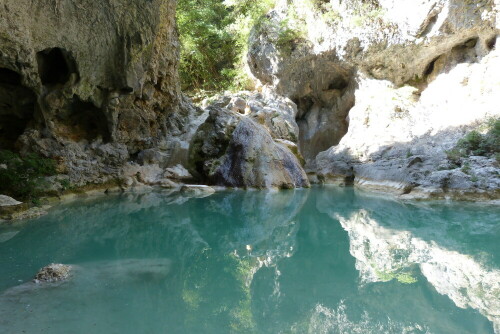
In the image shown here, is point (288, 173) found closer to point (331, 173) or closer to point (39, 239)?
point (331, 173)

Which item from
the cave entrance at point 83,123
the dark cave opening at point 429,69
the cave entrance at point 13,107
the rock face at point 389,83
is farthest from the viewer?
the dark cave opening at point 429,69

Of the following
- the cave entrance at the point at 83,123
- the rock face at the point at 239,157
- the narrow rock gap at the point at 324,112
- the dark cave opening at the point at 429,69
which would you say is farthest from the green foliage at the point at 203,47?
the dark cave opening at the point at 429,69

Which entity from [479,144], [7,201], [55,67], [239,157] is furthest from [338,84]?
[7,201]

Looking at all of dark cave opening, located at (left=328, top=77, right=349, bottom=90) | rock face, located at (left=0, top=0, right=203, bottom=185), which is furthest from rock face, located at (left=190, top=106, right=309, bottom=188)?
dark cave opening, located at (left=328, top=77, right=349, bottom=90)

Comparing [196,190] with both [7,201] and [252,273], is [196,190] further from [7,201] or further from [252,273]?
[252,273]

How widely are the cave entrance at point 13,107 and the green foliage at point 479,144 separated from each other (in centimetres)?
1216

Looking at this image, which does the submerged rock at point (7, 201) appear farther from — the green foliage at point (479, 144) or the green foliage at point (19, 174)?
the green foliage at point (479, 144)

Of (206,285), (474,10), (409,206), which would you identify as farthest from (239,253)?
(474,10)

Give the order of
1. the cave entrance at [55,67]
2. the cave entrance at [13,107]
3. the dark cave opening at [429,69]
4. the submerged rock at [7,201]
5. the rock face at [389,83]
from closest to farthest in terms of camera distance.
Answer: the submerged rock at [7,201], the cave entrance at [13,107], the cave entrance at [55,67], the rock face at [389,83], the dark cave opening at [429,69]

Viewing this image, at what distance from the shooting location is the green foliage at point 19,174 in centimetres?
701

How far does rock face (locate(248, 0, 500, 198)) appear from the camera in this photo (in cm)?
1166

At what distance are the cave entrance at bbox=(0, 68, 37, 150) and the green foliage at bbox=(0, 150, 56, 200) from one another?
238 cm

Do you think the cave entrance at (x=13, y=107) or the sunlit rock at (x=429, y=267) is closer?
the sunlit rock at (x=429, y=267)

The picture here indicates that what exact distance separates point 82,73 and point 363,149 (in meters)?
10.8
